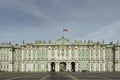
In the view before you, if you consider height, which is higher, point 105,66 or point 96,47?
point 96,47

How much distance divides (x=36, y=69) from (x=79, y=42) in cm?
2480

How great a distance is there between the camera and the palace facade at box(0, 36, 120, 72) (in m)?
142

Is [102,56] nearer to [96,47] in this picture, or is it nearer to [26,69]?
[96,47]

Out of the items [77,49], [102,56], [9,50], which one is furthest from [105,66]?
[9,50]

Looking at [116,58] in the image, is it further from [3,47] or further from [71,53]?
[3,47]

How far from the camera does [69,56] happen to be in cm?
14250

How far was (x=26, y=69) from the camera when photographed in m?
142

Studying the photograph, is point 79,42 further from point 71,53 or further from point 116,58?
point 116,58

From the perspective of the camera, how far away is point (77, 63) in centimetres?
14212

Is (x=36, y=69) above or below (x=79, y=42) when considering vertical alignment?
below

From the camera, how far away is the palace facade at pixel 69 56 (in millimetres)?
141625

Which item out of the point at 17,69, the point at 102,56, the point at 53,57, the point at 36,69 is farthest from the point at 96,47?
the point at 17,69

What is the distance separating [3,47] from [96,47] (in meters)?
46.3

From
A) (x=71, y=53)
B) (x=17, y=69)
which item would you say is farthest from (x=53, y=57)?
(x=17, y=69)
